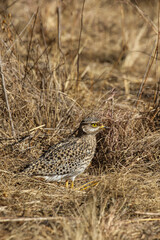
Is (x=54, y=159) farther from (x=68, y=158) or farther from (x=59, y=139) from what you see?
(x=59, y=139)

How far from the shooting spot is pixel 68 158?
3.95 meters

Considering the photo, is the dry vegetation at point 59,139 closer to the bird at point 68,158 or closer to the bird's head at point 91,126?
the bird at point 68,158

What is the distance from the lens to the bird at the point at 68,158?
12.7 ft

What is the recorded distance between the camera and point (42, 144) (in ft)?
14.4

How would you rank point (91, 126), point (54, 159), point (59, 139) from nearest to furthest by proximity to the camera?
point (54, 159)
point (91, 126)
point (59, 139)

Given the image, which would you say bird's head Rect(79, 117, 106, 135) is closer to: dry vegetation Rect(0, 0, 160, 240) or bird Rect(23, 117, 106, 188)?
bird Rect(23, 117, 106, 188)

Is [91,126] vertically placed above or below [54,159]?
above

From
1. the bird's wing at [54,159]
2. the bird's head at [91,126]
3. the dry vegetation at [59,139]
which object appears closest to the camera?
the dry vegetation at [59,139]

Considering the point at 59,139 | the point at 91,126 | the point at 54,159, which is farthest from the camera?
the point at 59,139

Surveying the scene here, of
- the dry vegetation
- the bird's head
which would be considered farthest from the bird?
the dry vegetation

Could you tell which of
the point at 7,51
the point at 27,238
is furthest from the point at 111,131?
the point at 27,238

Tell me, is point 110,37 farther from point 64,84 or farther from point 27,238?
point 27,238

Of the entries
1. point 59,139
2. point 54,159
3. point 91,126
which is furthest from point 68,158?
point 59,139

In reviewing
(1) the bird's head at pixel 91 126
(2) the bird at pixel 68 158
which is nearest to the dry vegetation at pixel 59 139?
(2) the bird at pixel 68 158
